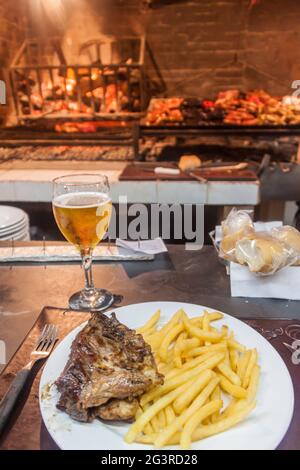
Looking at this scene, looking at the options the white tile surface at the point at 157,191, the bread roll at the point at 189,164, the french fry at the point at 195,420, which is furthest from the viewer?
the bread roll at the point at 189,164

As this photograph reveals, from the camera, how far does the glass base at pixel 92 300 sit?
0.98 metres

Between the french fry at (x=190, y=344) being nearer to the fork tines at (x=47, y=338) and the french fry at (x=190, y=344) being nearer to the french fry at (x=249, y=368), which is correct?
the french fry at (x=249, y=368)

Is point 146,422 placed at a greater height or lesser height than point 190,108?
lesser

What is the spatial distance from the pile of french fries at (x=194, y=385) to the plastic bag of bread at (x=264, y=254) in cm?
24

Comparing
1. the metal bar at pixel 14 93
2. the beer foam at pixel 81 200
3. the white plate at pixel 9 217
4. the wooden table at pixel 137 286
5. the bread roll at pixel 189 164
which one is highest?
the metal bar at pixel 14 93

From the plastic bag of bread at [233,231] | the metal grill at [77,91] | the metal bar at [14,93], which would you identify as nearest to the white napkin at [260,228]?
the plastic bag of bread at [233,231]

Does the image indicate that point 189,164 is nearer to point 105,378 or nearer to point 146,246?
point 146,246

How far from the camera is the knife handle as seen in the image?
614mm

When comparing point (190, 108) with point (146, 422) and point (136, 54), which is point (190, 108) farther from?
point (146, 422)

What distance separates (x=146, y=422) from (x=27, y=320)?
0.48 metres

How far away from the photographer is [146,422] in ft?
1.88

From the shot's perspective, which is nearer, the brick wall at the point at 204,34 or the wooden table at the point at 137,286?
the wooden table at the point at 137,286

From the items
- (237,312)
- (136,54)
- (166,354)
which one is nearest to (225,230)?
(237,312)

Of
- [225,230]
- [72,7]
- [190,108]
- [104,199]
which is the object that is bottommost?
[225,230]
